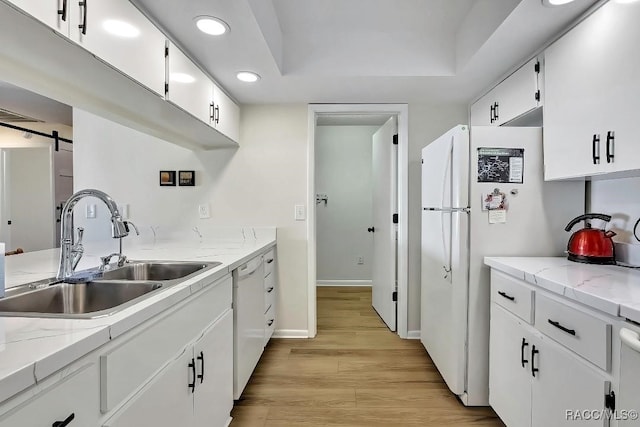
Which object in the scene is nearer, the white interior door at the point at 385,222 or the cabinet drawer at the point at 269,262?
the cabinet drawer at the point at 269,262

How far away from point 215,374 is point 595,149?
6.48 feet

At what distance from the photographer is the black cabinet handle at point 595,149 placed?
4.82 ft

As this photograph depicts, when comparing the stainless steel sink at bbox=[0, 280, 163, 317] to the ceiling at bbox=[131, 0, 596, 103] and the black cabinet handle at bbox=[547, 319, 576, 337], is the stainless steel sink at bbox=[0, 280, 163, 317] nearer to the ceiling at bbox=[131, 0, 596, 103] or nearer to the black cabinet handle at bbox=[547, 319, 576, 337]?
the ceiling at bbox=[131, 0, 596, 103]

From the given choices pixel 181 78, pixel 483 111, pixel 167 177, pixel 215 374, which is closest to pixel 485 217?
pixel 483 111

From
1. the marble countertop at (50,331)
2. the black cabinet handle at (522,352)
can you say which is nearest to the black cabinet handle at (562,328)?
the black cabinet handle at (522,352)

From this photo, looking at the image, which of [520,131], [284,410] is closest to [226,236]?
[284,410]

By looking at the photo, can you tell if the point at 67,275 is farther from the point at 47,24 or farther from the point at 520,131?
the point at 520,131

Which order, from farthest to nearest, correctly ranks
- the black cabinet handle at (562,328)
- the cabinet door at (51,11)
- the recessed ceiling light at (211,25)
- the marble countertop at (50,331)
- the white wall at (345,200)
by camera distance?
the white wall at (345,200) → the recessed ceiling light at (211,25) → the black cabinet handle at (562,328) → the cabinet door at (51,11) → the marble countertop at (50,331)

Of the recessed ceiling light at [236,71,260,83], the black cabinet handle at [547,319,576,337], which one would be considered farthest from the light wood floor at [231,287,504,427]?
the recessed ceiling light at [236,71,260,83]

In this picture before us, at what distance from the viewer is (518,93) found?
6.84 feet

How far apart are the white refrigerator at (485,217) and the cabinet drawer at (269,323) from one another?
4.28 ft

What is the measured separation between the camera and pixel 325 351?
2711 millimetres

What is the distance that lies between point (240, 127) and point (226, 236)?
0.97 metres

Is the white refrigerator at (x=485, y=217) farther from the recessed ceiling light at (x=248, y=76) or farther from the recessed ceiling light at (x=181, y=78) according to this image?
the recessed ceiling light at (x=181, y=78)
